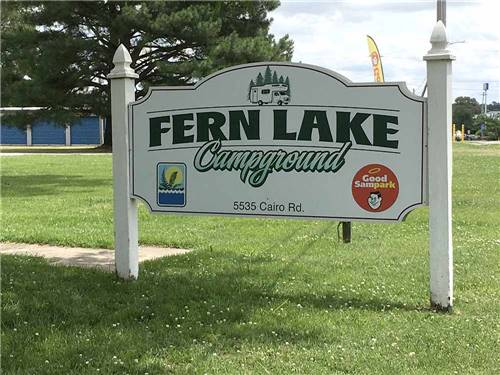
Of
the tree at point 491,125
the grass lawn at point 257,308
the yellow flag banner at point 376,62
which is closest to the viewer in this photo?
the grass lawn at point 257,308

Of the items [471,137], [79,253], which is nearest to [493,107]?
[471,137]

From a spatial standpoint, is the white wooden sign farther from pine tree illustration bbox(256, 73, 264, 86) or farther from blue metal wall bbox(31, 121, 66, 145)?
blue metal wall bbox(31, 121, 66, 145)

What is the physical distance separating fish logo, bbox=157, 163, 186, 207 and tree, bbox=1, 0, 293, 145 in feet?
48.6

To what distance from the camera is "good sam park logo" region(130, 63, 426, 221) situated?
5.45 metres

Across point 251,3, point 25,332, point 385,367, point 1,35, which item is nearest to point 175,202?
point 25,332

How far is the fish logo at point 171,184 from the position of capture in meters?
6.12

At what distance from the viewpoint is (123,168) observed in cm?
624

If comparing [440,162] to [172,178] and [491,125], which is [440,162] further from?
[491,125]

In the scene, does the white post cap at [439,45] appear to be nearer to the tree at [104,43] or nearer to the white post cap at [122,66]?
the white post cap at [122,66]

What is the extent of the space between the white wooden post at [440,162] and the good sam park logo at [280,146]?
0.35 feet

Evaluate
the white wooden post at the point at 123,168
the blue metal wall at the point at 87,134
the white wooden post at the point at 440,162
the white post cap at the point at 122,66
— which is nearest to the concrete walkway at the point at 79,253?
the white wooden post at the point at 123,168

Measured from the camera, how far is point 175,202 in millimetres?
6156

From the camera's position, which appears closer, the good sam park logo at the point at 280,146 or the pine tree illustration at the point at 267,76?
the good sam park logo at the point at 280,146

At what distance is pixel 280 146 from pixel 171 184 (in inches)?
44.3
